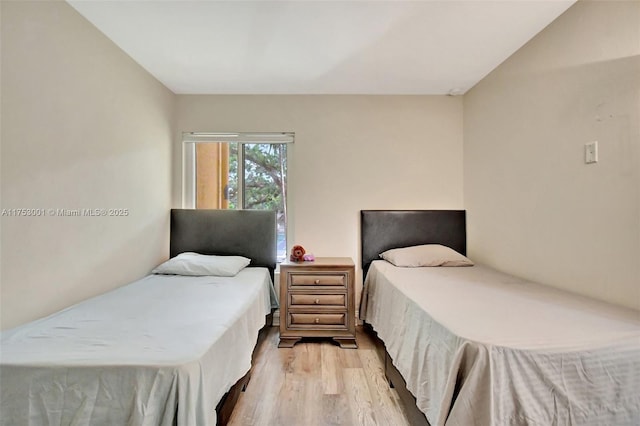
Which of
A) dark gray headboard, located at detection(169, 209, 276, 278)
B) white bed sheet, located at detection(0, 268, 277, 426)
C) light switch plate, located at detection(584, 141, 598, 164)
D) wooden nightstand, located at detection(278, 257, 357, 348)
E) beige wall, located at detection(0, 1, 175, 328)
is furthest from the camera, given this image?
dark gray headboard, located at detection(169, 209, 276, 278)

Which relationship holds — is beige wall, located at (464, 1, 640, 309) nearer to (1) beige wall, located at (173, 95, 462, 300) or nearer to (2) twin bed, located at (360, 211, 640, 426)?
(2) twin bed, located at (360, 211, 640, 426)

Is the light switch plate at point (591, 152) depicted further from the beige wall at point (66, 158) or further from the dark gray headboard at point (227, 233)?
the beige wall at point (66, 158)

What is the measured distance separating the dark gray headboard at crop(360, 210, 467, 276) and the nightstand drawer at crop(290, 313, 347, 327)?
0.59 metres

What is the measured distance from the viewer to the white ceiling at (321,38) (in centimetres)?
176

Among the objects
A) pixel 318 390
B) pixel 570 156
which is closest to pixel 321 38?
pixel 570 156

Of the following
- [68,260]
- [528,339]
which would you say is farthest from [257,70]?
[528,339]

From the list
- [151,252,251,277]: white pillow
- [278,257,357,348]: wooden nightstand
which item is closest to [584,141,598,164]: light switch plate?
[278,257,357,348]: wooden nightstand

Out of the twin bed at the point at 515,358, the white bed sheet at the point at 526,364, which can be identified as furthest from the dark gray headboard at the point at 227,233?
the white bed sheet at the point at 526,364

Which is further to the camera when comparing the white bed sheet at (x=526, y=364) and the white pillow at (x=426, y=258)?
the white pillow at (x=426, y=258)

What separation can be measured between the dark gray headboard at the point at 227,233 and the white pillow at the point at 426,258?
3.79 feet

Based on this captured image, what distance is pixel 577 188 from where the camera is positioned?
1.75 m

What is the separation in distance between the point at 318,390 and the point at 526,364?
50.7 inches

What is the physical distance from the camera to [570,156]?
180 cm

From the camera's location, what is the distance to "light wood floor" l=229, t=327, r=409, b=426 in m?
1.67
